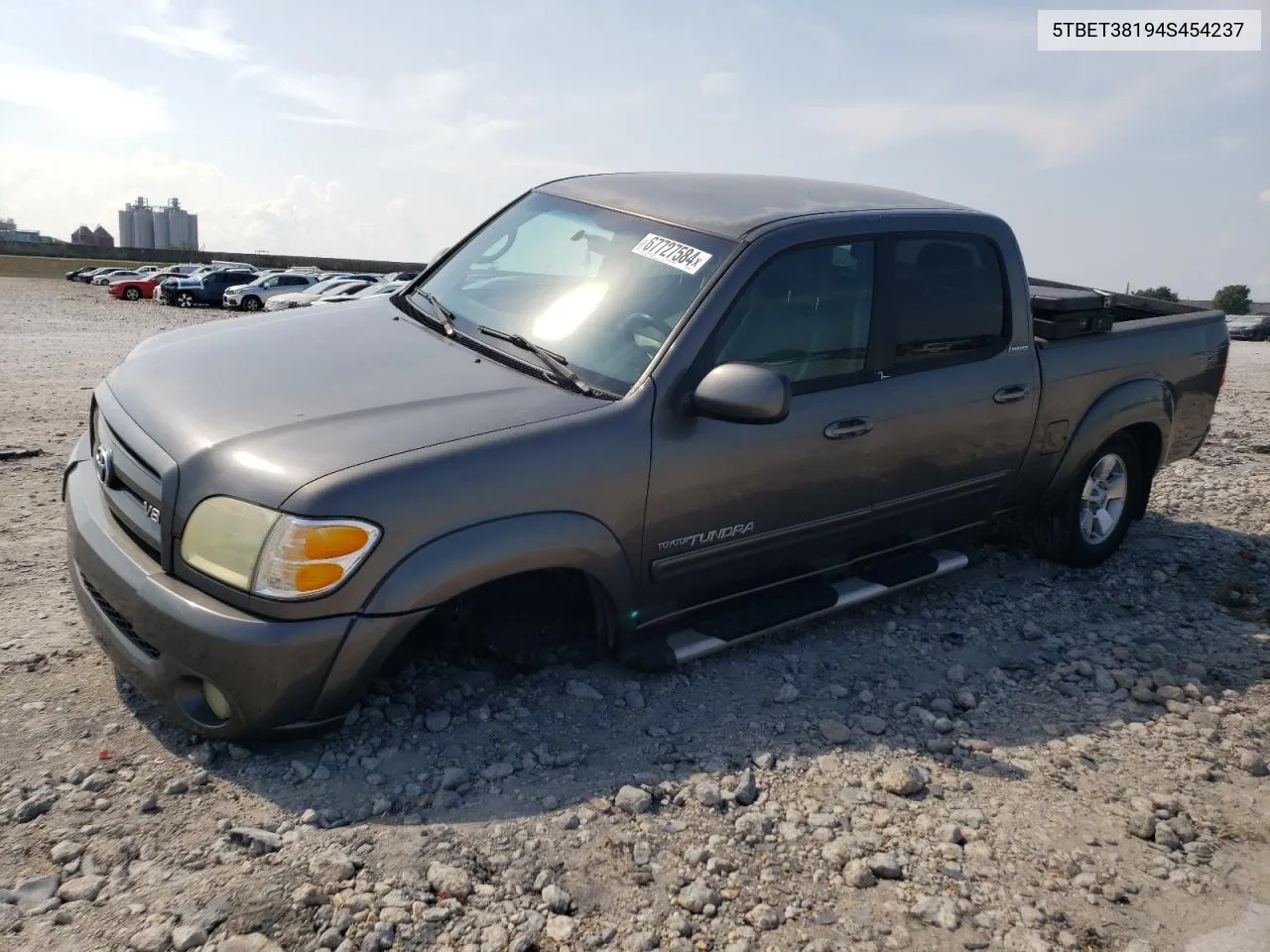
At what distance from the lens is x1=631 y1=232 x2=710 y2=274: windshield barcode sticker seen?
3.96 meters

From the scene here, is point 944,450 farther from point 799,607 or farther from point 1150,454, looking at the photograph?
point 1150,454

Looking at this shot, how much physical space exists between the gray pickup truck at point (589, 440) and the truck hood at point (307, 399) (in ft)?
0.05

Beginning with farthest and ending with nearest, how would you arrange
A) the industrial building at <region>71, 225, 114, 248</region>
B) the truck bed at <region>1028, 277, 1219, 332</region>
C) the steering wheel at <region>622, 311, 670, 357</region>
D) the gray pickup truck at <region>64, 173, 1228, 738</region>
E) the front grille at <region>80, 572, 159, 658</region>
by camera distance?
the industrial building at <region>71, 225, 114, 248</region>
the truck bed at <region>1028, 277, 1219, 332</region>
the steering wheel at <region>622, 311, 670, 357</region>
the front grille at <region>80, 572, 159, 658</region>
the gray pickup truck at <region>64, 173, 1228, 738</region>

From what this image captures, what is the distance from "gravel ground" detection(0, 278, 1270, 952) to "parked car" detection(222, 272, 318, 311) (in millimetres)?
28953

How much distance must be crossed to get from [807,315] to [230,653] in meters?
2.41

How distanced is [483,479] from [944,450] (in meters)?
2.27

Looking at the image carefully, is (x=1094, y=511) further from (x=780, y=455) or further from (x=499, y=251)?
(x=499, y=251)

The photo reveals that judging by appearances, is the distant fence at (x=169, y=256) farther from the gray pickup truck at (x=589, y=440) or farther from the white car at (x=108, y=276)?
the gray pickup truck at (x=589, y=440)

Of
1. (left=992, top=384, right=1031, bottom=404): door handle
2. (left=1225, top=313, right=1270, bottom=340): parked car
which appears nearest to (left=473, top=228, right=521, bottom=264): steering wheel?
(left=992, top=384, right=1031, bottom=404): door handle

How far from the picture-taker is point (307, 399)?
3.46 metres

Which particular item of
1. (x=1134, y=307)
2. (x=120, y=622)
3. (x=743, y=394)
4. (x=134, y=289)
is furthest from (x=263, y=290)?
(x=743, y=394)

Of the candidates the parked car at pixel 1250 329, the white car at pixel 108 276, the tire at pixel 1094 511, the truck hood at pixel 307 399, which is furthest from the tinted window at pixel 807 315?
the white car at pixel 108 276

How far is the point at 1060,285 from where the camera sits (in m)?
6.59

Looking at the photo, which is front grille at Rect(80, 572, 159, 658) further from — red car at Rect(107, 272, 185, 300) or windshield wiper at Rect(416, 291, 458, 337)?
red car at Rect(107, 272, 185, 300)
